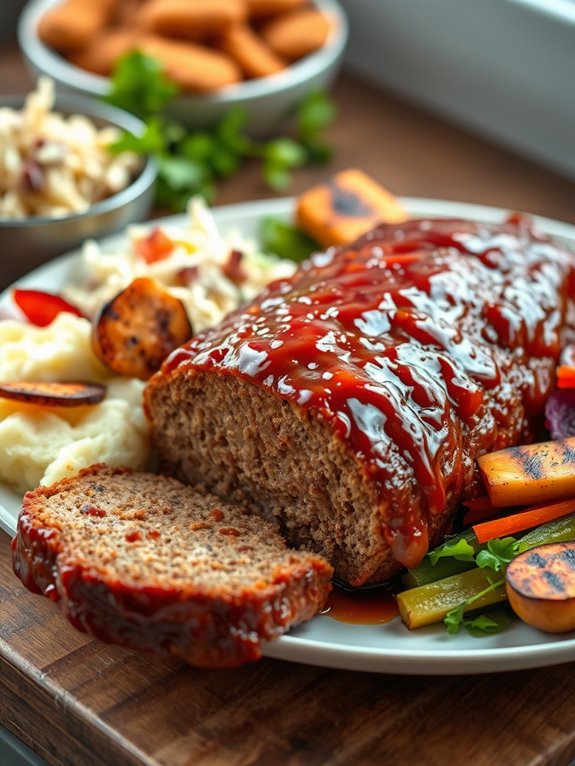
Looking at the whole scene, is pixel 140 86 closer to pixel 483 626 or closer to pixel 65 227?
pixel 65 227

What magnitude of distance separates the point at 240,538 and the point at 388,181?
376cm

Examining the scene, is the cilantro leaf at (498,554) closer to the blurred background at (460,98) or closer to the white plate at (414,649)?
the white plate at (414,649)

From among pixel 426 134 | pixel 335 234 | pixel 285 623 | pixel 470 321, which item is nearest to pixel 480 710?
pixel 285 623

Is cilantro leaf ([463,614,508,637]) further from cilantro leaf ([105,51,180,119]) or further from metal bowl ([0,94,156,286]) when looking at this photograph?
cilantro leaf ([105,51,180,119])

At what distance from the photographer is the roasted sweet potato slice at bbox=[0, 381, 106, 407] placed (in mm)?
4094

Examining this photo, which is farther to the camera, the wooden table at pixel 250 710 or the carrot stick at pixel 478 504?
the carrot stick at pixel 478 504

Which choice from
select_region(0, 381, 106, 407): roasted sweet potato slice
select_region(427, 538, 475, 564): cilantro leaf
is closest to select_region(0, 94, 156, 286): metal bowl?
select_region(0, 381, 106, 407): roasted sweet potato slice

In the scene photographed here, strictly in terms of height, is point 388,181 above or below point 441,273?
below

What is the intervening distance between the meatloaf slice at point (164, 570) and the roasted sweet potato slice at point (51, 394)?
0.38 meters

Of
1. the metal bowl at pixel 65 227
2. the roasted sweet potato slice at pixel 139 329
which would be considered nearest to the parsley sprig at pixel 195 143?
the metal bowl at pixel 65 227

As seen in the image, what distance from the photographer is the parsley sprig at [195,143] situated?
6227 mm

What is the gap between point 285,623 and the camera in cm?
331

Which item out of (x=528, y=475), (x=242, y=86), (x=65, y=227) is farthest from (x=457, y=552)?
(x=242, y=86)

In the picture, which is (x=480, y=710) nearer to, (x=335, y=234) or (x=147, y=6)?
(x=335, y=234)
